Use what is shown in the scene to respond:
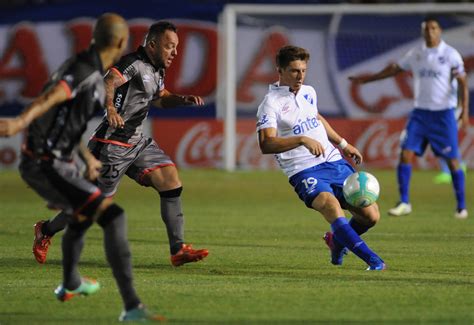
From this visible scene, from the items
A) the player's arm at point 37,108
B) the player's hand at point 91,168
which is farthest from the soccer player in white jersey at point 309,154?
the player's arm at point 37,108

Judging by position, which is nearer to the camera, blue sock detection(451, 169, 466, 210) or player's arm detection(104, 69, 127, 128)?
player's arm detection(104, 69, 127, 128)

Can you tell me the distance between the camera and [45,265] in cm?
1016

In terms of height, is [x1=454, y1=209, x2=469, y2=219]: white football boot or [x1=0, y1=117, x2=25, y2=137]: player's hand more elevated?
[x1=0, y1=117, x2=25, y2=137]: player's hand

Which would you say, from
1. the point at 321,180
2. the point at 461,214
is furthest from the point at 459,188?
the point at 321,180

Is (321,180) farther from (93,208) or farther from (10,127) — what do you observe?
(10,127)

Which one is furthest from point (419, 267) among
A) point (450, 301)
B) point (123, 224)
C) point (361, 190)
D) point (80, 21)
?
point (80, 21)

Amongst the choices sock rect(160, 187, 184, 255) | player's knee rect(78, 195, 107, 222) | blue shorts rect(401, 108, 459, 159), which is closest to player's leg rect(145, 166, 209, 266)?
sock rect(160, 187, 184, 255)

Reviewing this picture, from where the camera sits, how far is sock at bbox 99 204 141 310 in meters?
6.86

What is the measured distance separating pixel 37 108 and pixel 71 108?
40 cm

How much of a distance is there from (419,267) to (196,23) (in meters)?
16.8

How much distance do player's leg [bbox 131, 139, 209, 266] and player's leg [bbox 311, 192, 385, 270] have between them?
132 centimetres

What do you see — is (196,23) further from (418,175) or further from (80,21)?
(418,175)

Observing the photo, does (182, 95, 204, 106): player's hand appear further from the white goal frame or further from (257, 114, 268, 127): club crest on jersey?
the white goal frame

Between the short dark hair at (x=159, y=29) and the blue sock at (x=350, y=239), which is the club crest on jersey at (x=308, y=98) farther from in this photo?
the short dark hair at (x=159, y=29)
